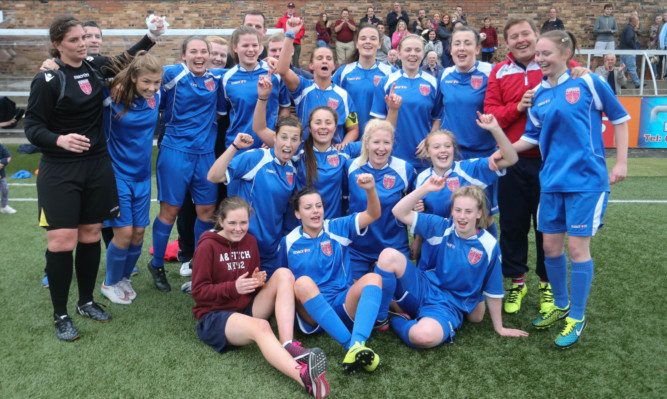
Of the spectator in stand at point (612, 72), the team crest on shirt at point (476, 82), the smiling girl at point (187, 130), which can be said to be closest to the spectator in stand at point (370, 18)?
the spectator in stand at point (612, 72)

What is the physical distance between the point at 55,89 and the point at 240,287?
169 centimetres

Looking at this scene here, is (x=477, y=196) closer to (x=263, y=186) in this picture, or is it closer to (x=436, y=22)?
(x=263, y=186)

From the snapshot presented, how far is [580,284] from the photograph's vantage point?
3.46m

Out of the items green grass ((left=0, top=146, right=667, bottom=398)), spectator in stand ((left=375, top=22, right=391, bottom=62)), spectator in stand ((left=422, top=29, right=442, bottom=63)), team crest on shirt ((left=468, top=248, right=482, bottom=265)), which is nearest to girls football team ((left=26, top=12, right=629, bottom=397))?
team crest on shirt ((left=468, top=248, right=482, bottom=265))

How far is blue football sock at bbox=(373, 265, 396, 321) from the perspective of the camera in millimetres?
3441

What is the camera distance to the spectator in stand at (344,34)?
1563 centimetres

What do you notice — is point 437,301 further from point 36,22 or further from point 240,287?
point 36,22

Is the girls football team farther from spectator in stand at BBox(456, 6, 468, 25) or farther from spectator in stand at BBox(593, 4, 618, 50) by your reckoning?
spectator in stand at BBox(593, 4, 618, 50)

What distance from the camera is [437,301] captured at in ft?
12.0

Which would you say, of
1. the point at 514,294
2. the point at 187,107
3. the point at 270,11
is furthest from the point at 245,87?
the point at 270,11

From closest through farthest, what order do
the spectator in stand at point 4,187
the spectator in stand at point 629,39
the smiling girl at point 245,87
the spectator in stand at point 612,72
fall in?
the smiling girl at point 245,87
the spectator in stand at point 4,187
the spectator in stand at point 612,72
the spectator in stand at point 629,39

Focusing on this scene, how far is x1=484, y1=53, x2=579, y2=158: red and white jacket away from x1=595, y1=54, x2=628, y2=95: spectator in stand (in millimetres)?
10110

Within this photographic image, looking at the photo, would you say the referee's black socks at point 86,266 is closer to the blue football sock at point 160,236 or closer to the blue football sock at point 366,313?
the blue football sock at point 160,236

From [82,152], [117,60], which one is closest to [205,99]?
[117,60]
